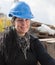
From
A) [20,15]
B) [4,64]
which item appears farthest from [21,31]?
[4,64]

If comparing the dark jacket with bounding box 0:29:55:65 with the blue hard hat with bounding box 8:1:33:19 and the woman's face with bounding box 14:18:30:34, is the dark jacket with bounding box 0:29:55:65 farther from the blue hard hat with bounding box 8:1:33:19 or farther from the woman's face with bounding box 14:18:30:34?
the blue hard hat with bounding box 8:1:33:19

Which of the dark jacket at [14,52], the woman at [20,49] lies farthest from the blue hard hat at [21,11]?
the dark jacket at [14,52]

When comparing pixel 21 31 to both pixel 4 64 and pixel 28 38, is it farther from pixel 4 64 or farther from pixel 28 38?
pixel 4 64

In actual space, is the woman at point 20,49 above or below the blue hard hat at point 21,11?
below

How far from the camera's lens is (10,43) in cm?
273

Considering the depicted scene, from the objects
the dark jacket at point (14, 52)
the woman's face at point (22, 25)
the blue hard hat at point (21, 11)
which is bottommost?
the dark jacket at point (14, 52)

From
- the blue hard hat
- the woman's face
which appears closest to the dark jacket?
the woman's face

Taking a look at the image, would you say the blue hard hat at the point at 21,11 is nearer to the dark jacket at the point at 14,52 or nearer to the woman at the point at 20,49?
the woman at the point at 20,49

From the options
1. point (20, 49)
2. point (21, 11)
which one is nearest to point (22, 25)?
point (21, 11)

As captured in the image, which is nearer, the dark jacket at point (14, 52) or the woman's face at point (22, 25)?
the woman's face at point (22, 25)

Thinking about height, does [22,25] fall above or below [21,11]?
below

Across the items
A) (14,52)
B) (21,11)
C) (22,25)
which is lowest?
(14,52)

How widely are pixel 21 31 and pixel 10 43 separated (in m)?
0.20

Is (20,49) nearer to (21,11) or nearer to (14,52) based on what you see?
(14,52)
